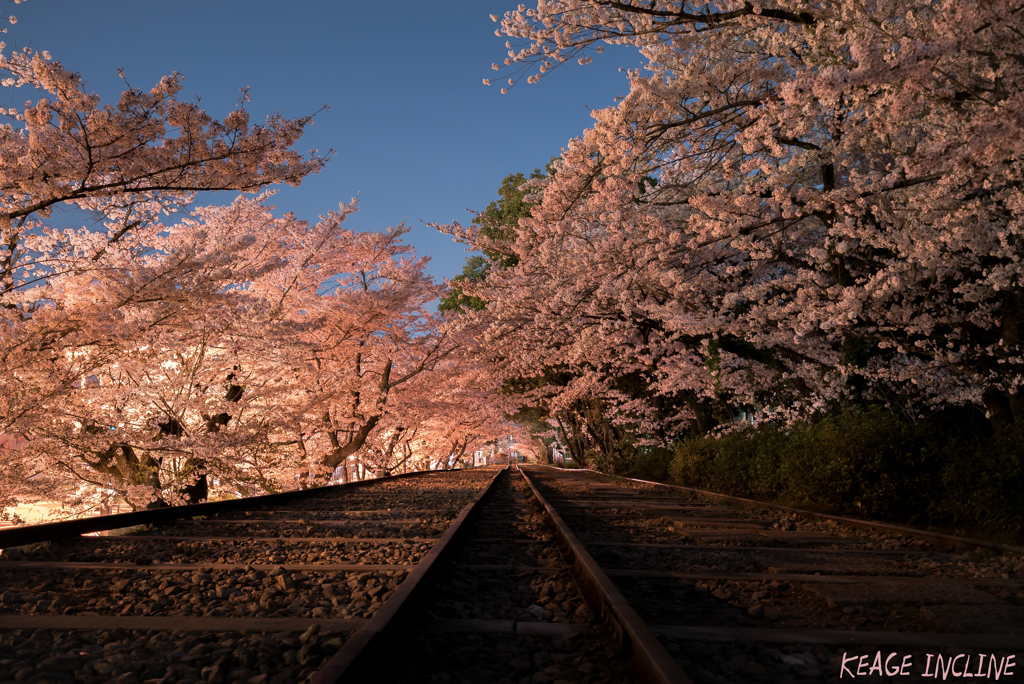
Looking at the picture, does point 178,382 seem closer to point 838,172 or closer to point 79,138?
point 79,138

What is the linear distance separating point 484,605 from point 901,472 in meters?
6.57

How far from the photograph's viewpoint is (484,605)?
12.6ft

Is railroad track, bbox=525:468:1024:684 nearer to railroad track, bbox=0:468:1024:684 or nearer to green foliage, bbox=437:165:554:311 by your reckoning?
railroad track, bbox=0:468:1024:684

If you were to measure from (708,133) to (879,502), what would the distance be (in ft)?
17.8

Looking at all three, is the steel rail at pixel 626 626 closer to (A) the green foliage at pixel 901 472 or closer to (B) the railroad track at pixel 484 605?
(B) the railroad track at pixel 484 605

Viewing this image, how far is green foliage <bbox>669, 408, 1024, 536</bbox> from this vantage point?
21.1ft

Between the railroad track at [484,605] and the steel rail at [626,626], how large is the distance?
14mm

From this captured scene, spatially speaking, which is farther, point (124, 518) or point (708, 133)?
point (708, 133)

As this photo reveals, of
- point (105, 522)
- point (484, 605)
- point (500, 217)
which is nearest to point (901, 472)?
point (484, 605)

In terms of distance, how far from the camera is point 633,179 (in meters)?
9.88

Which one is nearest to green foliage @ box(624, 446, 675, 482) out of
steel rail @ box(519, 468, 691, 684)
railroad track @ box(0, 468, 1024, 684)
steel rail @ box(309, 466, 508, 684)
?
railroad track @ box(0, 468, 1024, 684)

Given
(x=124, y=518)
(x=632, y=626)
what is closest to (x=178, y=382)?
(x=124, y=518)

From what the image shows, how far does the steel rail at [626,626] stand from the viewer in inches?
90.5

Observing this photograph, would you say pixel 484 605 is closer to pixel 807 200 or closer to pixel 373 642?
pixel 373 642
